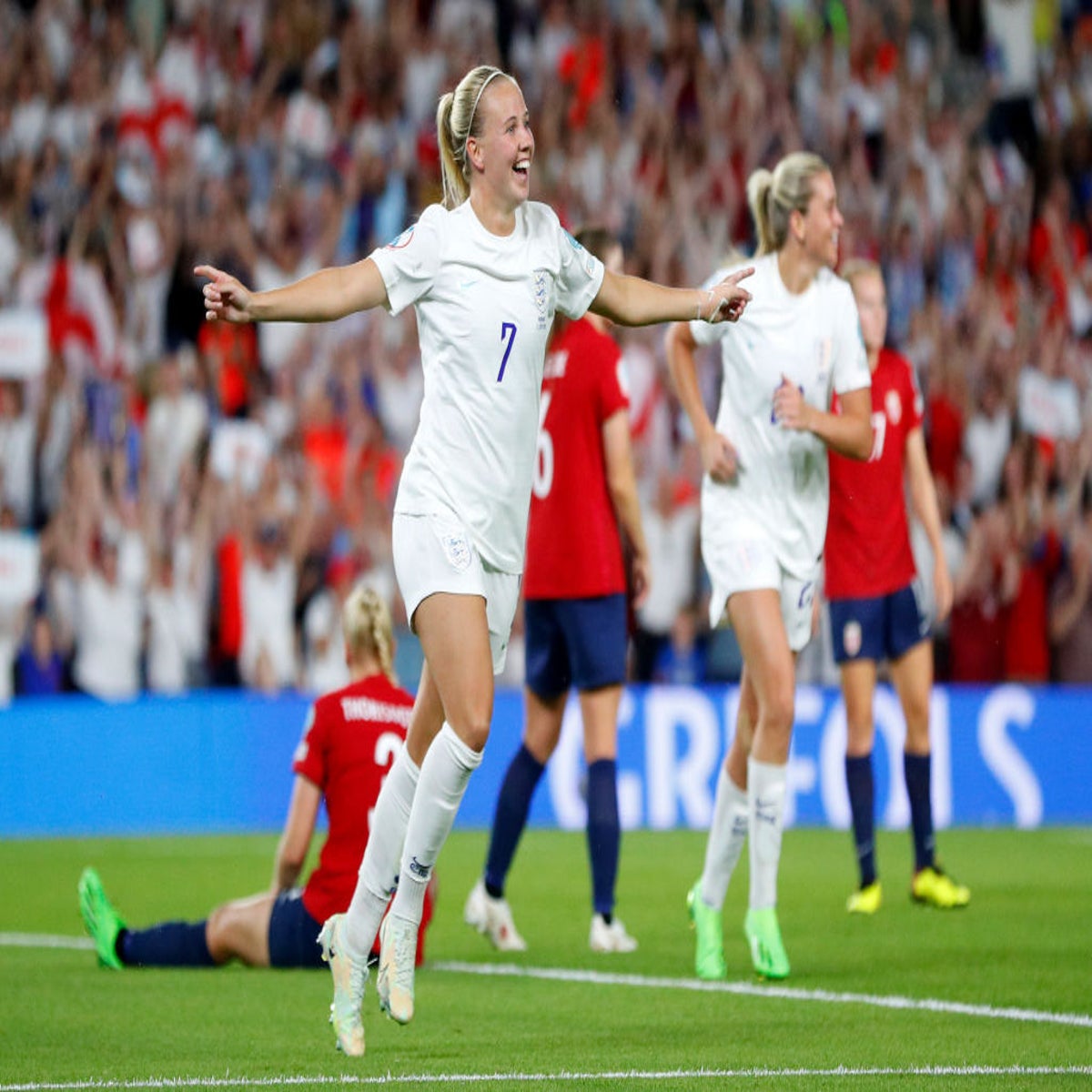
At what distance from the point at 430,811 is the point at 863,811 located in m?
4.32

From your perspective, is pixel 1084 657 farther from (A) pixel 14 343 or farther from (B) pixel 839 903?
(A) pixel 14 343

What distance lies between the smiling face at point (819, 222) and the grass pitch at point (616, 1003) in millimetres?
2447

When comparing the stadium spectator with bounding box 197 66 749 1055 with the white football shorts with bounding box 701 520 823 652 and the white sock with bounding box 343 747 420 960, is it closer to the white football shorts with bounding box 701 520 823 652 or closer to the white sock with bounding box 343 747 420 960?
the white sock with bounding box 343 747 420 960

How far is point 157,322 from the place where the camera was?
17.1m

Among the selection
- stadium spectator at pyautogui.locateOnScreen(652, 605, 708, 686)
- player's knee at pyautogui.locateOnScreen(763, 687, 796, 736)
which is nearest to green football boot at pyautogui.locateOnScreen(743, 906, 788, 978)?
player's knee at pyautogui.locateOnScreen(763, 687, 796, 736)

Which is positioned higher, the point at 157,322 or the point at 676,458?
the point at 157,322

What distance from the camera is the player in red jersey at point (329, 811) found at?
7398mm

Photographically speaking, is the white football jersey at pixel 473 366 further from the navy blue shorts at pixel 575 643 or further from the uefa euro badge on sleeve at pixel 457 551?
the navy blue shorts at pixel 575 643

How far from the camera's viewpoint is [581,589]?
8.58 metres

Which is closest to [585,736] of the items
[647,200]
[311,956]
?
[311,956]

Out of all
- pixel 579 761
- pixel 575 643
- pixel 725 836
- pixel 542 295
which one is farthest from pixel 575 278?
pixel 579 761

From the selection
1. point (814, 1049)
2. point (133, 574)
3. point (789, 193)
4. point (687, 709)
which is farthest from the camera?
point (133, 574)

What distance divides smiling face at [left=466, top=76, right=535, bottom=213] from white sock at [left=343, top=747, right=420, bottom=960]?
5.07ft

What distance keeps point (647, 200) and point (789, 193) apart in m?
11.2
